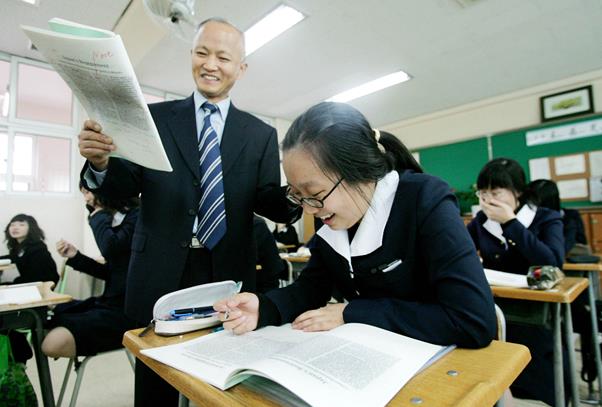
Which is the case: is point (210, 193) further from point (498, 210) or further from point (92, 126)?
point (498, 210)

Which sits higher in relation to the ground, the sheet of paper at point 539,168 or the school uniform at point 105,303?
the sheet of paper at point 539,168

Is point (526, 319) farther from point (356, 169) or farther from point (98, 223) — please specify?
point (98, 223)

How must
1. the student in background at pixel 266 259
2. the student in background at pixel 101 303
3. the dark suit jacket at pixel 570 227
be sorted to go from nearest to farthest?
the student in background at pixel 101 303
the student in background at pixel 266 259
the dark suit jacket at pixel 570 227

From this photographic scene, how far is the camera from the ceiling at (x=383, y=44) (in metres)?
3.32

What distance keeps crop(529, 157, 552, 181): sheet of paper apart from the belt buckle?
5342mm

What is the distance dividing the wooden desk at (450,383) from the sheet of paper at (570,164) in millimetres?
5299

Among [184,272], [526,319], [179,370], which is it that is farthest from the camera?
[526,319]

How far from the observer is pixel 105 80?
66 centimetres

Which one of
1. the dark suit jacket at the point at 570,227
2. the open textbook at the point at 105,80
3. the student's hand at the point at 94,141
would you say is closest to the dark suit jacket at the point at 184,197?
the student's hand at the point at 94,141

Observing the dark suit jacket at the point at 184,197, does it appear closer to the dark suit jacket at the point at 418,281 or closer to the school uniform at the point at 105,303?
the dark suit jacket at the point at 418,281

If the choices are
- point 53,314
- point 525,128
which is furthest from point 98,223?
point 525,128

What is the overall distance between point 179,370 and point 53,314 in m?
1.54

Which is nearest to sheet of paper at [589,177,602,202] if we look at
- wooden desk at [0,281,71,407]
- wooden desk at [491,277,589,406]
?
wooden desk at [491,277,589,406]

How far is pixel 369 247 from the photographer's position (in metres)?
0.80
